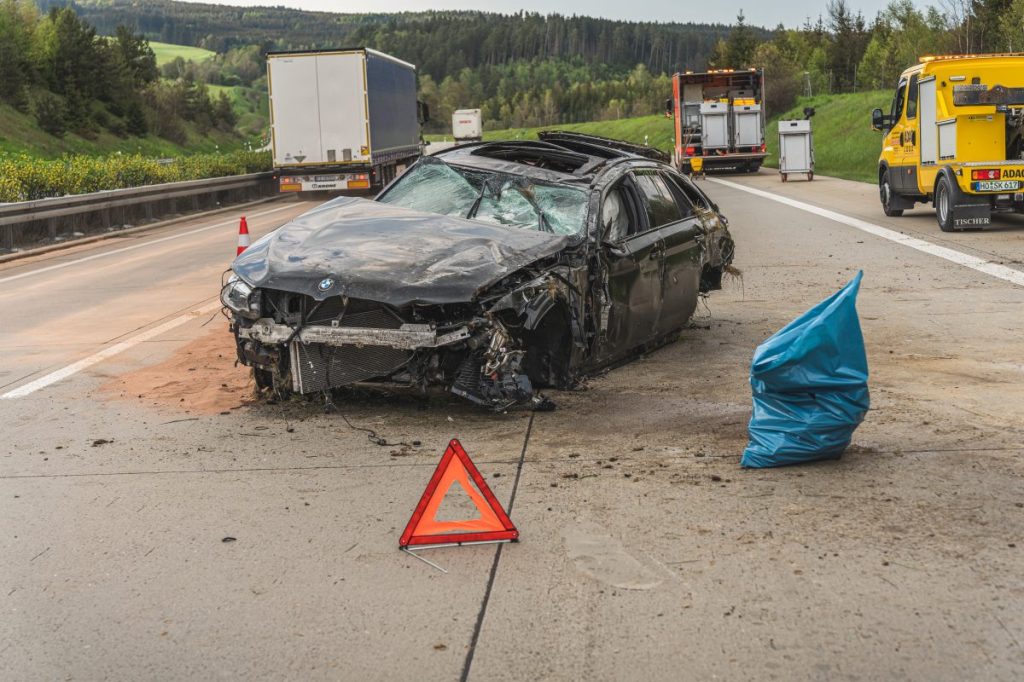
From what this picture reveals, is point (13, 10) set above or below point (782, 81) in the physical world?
above

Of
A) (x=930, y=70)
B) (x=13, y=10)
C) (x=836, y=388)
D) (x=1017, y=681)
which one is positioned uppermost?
(x=13, y=10)

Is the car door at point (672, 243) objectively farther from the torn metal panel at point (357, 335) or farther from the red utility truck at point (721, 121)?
the red utility truck at point (721, 121)

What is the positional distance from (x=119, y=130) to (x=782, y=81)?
1468 inches

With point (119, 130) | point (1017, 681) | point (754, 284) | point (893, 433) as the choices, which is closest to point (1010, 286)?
point (754, 284)

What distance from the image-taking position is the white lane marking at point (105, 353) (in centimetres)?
869

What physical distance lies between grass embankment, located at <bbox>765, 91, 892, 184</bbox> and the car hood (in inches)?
1227

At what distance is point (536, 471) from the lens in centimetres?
614

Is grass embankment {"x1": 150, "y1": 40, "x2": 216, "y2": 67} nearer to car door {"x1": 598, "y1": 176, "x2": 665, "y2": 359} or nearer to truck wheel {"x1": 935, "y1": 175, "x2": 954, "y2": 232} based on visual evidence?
truck wheel {"x1": 935, "y1": 175, "x2": 954, "y2": 232}

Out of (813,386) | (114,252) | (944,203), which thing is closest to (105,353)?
(813,386)

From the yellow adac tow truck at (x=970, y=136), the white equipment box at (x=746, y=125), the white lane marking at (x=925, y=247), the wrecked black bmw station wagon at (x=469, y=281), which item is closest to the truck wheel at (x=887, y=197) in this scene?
the white lane marking at (x=925, y=247)

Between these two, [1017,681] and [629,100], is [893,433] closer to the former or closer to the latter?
[1017,681]

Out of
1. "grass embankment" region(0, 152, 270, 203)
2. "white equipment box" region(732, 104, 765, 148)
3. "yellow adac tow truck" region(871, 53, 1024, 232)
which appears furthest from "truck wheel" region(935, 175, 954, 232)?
"white equipment box" region(732, 104, 765, 148)

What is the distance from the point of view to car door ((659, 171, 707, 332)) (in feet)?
29.9

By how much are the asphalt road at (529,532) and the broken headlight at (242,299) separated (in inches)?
27.0
